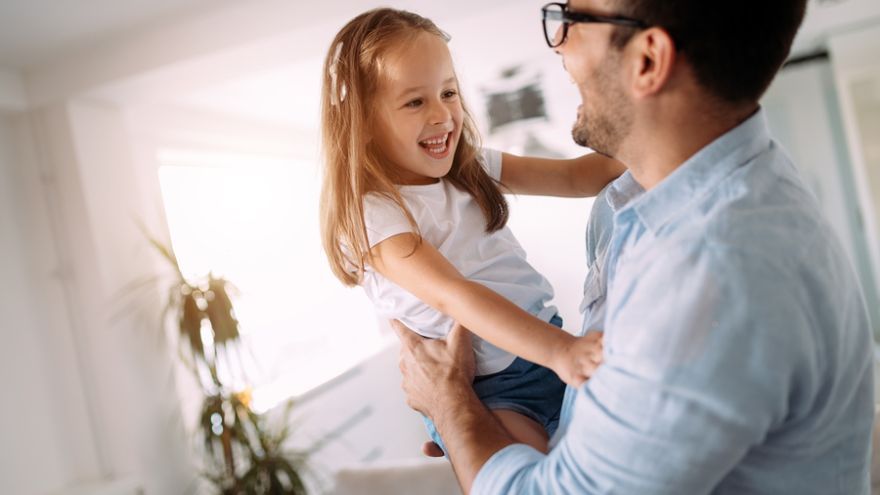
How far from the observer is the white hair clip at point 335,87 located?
132cm

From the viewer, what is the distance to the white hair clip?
4.34 feet

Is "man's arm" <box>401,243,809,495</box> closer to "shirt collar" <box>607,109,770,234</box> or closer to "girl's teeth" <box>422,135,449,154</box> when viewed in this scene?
"shirt collar" <box>607,109,770,234</box>

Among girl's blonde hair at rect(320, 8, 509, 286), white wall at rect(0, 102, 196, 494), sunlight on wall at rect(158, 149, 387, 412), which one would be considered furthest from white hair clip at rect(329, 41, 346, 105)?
sunlight on wall at rect(158, 149, 387, 412)

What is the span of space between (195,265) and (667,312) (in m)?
4.04

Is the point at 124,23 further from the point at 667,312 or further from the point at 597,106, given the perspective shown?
the point at 667,312

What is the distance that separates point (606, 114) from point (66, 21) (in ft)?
9.34

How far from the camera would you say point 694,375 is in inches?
26.7

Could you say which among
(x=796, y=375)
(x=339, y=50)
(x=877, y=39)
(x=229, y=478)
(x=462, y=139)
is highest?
(x=877, y=39)

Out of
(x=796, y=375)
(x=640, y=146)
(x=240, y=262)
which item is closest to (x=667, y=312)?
(x=796, y=375)

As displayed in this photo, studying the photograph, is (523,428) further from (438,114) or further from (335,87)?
(335,87)

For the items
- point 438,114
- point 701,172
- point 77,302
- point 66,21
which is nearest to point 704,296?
point 701,172

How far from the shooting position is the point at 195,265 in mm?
4332

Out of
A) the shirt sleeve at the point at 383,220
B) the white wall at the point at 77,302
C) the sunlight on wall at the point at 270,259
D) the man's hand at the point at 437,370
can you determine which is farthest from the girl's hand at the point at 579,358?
the sunlight on wall at the point at 270,259

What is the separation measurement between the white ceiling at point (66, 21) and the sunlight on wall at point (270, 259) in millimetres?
1080
